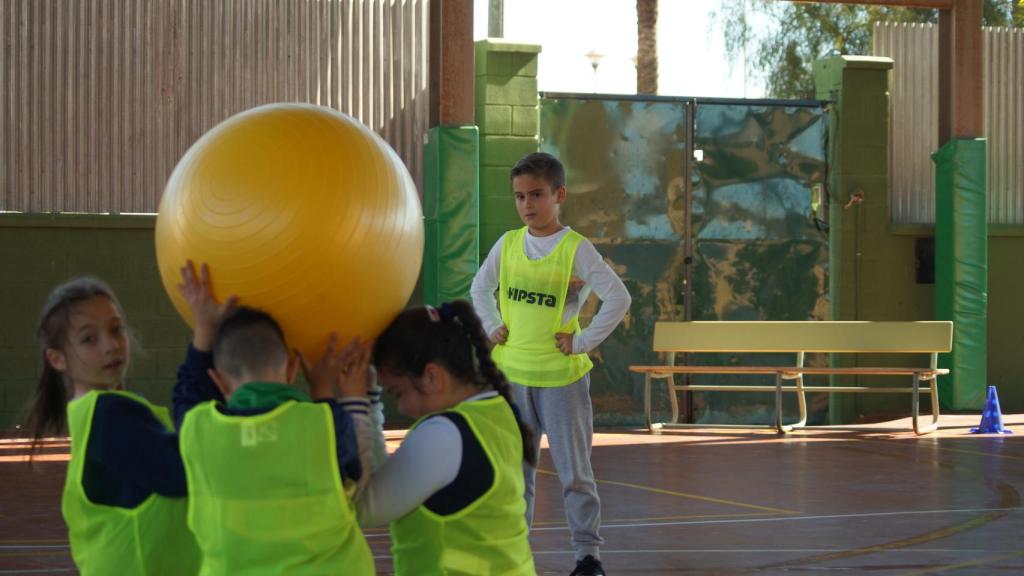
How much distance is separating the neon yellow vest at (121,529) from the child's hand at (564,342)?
2.56 m

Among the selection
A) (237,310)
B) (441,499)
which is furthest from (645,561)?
(237,310)

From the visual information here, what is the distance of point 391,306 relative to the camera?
303 cm

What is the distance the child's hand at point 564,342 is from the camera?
557 cm

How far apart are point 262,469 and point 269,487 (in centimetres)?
4

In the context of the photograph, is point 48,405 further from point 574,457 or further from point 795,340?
point 795,340

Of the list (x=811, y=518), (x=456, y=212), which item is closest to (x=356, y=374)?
(x=811, y=518)

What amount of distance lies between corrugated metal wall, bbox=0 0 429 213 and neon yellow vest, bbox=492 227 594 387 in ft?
25.8

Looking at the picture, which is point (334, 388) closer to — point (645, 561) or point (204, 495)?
point (204, 495)

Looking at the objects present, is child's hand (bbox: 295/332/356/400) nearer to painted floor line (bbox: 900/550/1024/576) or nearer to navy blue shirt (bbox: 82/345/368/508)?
navy blue shirt (bbox: 82/345/368/508)

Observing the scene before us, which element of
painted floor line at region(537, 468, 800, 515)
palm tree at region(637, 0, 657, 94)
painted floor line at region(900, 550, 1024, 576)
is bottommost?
painted floor line at region(537, 468, 800, 515)

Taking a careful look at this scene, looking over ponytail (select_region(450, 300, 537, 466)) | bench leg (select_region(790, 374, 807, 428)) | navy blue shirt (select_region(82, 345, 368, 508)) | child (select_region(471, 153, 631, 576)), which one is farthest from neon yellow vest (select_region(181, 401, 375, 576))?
bench leg (select_region(790, 374, 807, 428))

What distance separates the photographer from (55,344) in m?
3.27

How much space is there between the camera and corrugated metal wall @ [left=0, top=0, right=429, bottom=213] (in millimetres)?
12766

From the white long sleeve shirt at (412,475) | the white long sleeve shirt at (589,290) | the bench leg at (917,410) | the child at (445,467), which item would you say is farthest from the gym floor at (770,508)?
the white long sleeve shirt at (412,475)
